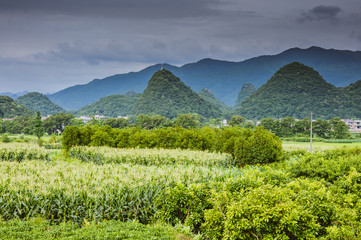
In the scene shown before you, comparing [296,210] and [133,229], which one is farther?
[133,229]

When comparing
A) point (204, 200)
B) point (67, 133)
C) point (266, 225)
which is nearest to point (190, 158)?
point (204, 200)

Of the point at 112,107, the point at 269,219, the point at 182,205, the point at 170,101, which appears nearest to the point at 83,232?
the point at 182,205

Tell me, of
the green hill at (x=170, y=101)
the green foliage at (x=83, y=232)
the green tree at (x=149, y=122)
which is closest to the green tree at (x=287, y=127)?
the green tree at (x=149, y=122)

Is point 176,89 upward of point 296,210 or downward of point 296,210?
upward

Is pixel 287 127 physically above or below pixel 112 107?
below

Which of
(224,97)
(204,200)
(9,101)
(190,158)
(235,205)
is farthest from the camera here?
(224,97)

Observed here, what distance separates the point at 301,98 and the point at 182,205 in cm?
8571

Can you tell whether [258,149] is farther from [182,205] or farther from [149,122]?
[149,122]

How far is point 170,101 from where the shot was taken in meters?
84.2

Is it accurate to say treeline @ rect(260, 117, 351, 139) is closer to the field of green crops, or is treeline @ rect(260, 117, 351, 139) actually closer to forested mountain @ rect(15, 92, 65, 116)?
the field of green crops

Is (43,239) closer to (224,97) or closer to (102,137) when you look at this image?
(102,137)

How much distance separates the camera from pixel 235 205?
3.76m

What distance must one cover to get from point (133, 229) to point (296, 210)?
7.40 ft

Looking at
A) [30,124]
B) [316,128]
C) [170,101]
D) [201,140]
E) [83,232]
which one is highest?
[170,101]
